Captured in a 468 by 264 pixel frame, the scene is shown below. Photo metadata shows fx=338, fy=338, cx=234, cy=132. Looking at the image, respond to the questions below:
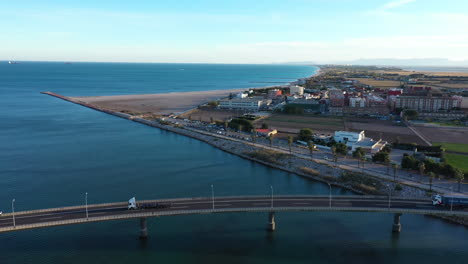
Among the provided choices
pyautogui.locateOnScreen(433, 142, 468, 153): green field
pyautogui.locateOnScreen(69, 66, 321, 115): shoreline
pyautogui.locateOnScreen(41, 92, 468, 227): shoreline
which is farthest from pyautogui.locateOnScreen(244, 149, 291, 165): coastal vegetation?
pyautogui.locateOnScreen(69, 66, 321, 115): shoreline

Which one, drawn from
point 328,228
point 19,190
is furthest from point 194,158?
point 328,228

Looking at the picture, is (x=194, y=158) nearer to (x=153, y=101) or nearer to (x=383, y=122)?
(x=383, y=122)

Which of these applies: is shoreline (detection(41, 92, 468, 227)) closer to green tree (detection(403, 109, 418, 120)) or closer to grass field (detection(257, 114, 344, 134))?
grass field (detection(257, 114, 344, 134))

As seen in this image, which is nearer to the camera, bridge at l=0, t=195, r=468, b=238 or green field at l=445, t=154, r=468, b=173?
bridge at l=0, t=195, r=468, b=238

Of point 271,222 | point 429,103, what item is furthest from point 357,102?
point 271,222

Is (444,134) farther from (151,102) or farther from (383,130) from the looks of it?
(151,102)
